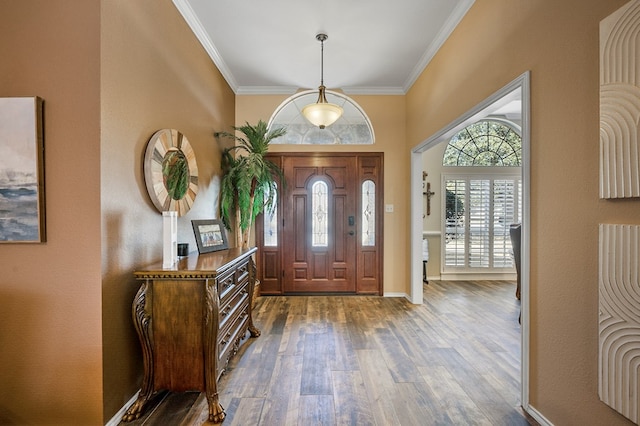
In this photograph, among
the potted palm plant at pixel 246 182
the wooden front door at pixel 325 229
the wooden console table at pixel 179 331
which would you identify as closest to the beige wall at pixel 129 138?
the wooden console table at pixel 179 331

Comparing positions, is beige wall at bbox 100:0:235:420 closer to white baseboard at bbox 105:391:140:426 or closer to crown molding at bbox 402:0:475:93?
white baseboard at bbox 105:391:140:426

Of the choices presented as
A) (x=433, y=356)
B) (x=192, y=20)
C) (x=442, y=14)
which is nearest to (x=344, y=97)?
(x=442, y=14)

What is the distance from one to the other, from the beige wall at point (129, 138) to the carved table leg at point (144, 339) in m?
0.10

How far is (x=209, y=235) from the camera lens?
2.84 m

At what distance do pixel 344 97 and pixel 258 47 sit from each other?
5.26ft

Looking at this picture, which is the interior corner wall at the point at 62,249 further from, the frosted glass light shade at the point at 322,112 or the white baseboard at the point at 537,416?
the white baseboard at the point at 537,416

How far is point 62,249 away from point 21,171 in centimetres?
49

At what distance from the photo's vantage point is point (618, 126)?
1326 mm

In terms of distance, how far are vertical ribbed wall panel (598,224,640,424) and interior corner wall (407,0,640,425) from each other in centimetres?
8

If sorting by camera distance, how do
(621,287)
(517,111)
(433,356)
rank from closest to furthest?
(621,287) → (433,356) → (517,111)

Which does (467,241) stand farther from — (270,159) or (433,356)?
(270,159)

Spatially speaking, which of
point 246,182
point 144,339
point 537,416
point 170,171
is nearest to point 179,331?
point 144,339

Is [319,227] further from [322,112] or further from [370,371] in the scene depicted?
[370,371]

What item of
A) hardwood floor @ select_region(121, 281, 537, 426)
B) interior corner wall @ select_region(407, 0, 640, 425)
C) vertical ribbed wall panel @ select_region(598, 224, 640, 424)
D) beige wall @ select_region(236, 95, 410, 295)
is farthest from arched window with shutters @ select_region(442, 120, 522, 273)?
vertical ribbed wall panel @ select_region(598, 224, 640, 424)
